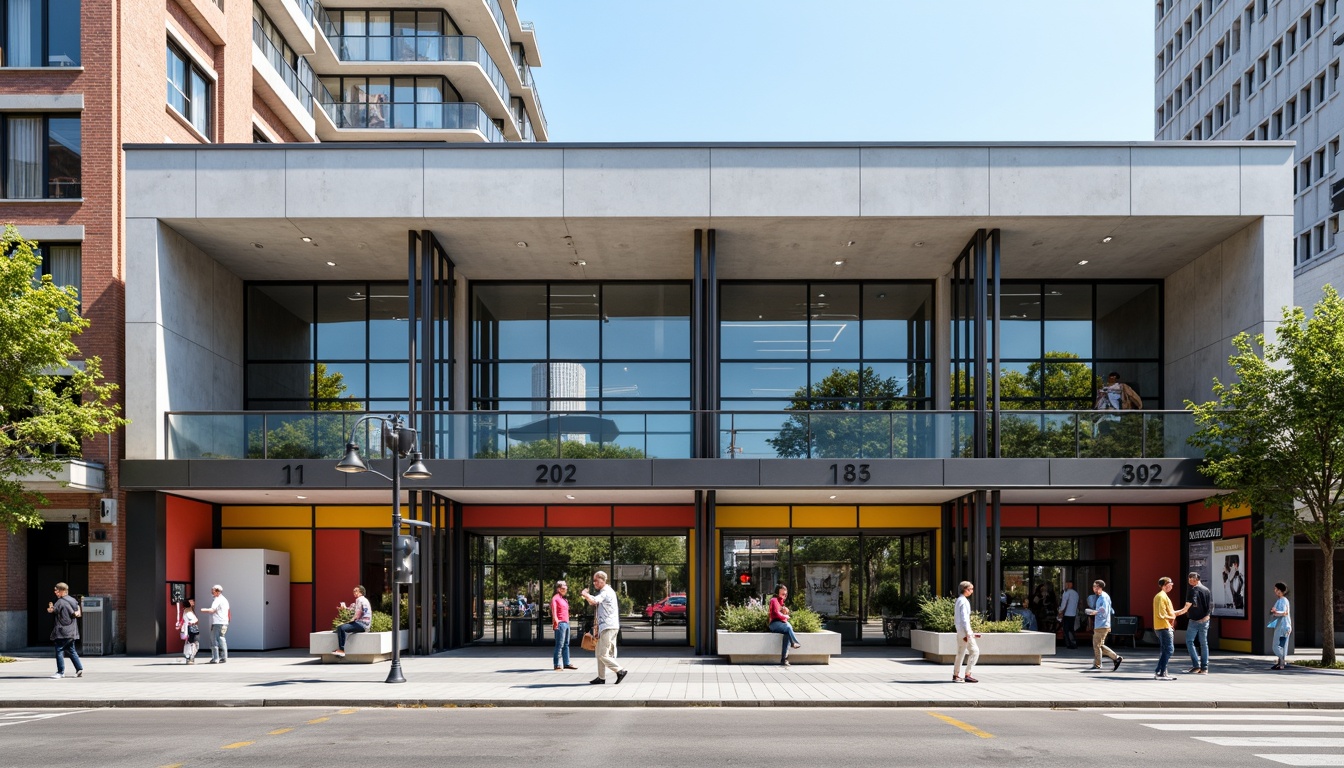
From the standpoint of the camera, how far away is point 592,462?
2442 cm

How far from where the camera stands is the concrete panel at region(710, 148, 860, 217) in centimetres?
2414

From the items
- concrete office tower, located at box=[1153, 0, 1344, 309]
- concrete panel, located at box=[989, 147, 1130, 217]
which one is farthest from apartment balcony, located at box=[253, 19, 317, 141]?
concrete office tower, located at box=[1153, 0, 1344, 309]

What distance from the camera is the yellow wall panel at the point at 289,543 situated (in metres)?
28.5

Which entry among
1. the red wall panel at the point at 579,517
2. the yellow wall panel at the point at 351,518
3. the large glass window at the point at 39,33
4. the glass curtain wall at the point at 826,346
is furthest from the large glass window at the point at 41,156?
the glass curtain wall at the point at 826,346

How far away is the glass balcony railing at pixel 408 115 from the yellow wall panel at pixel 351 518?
24.5 metres

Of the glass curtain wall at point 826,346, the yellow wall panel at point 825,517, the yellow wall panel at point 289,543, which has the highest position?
the glass curtain wall at point 826,346

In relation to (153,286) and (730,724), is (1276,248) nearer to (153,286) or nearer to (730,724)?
(730,724)

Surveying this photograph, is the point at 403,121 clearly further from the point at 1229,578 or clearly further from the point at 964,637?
the point at 964,637

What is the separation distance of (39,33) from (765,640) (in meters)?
20.6

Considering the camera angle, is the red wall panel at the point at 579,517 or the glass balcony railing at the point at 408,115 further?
the glass balcony railing at the point at 408,115

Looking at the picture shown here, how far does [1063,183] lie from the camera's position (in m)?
23.9

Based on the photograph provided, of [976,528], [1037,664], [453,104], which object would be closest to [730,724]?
[1037,664]

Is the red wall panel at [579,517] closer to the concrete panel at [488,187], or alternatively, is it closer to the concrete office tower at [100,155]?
the concrete office tower at [100,155]

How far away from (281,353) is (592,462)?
33.3ft
